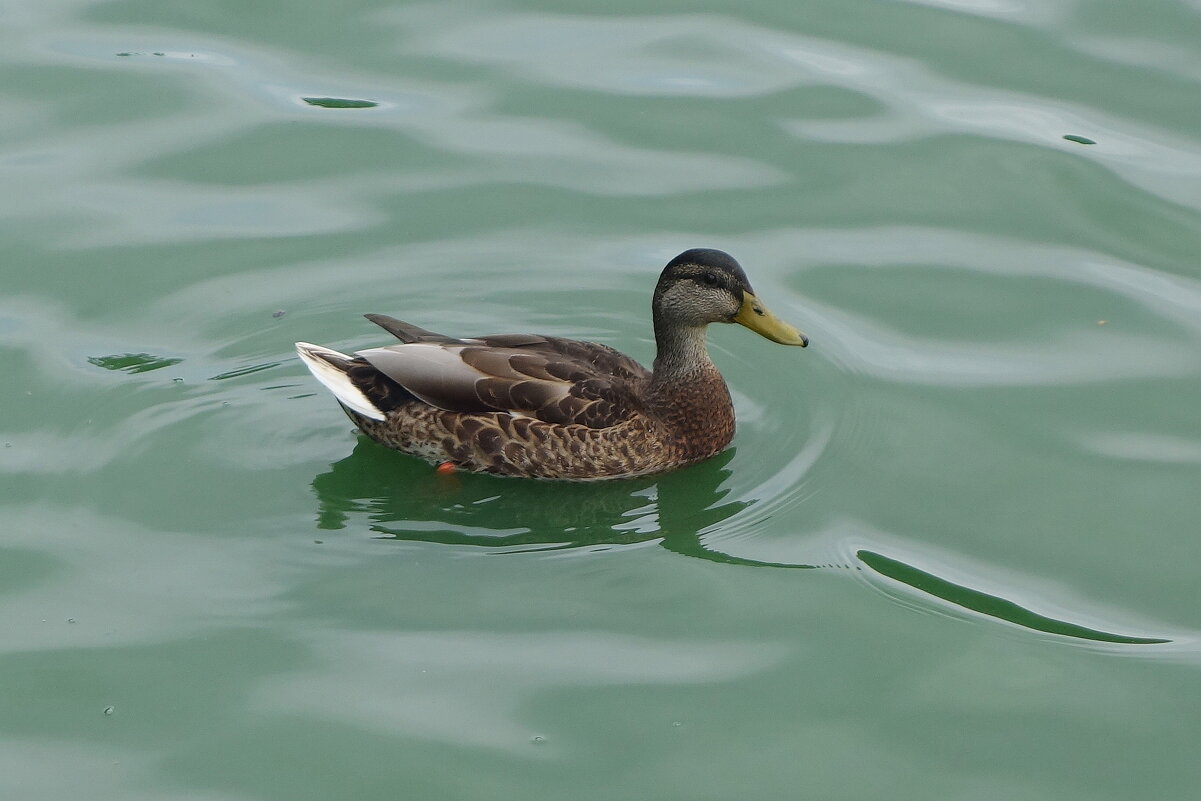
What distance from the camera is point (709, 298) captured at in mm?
7895

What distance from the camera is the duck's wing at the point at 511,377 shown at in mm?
7793

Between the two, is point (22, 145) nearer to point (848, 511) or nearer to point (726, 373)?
point (726, 373)

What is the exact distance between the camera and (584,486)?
7.82 m

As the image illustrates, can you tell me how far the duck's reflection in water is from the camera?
724cm

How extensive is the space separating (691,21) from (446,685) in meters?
7.06

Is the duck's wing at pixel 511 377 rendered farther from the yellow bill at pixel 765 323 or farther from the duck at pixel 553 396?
the yellow bill at pixel 765 323

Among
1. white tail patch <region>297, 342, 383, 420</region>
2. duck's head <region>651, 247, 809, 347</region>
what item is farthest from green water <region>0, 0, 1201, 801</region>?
duck's head <region>651, 247, 809, 347</region>

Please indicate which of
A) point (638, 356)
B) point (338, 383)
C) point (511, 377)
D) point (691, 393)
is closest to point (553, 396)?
point (511, 377)

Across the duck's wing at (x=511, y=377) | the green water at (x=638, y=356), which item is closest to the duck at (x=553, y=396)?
the duck's wing at (x=511, y=377)

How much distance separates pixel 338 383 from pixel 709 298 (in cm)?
188

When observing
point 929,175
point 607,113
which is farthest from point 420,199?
point 929,175

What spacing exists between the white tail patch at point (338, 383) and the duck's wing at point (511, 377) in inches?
3.4

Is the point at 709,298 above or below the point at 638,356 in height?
above

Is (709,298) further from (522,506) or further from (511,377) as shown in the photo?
(522,506)
